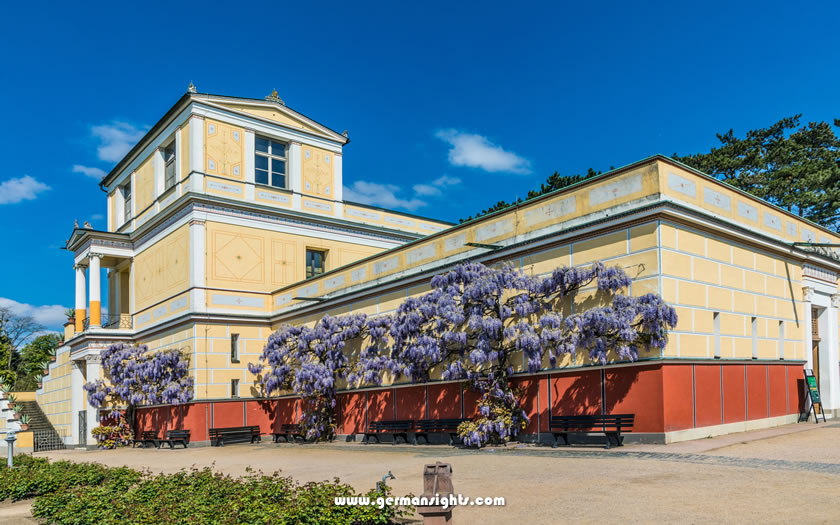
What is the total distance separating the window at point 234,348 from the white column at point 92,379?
732 centimetres

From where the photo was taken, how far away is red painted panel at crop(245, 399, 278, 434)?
1169 inches

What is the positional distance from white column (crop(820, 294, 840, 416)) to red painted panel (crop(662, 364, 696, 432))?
28.0 ft

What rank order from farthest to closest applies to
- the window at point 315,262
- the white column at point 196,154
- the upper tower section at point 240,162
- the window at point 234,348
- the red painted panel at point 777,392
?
the window at point 315,262 → the upper tower section at point 240,162 → the window at point 234,348 → the white column at point 196,154 → the red painted panel at point 777,392

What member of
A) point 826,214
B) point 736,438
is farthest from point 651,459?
point 826,214

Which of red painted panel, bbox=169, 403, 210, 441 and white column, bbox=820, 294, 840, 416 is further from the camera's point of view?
red painted panel, bbox=169, 403, 210, 441

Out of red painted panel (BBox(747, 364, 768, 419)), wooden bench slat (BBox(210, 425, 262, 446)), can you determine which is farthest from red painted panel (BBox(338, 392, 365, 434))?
red painted panel (BBox(747, 364, 768, 419))

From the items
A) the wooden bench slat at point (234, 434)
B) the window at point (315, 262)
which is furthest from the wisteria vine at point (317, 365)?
the window at point (315, 262)

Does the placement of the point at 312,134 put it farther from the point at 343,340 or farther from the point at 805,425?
the point at 805,425

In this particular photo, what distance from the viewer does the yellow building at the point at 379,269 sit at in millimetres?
16359

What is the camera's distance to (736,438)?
52.1 feet

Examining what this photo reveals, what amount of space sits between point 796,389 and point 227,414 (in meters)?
20.5

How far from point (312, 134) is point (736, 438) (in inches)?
935

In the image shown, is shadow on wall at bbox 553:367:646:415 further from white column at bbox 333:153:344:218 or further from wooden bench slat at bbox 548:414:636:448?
white column at bbox 333:153:344:218

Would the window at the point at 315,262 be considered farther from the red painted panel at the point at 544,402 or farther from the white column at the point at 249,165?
the red painted panel at the point at 544,402
